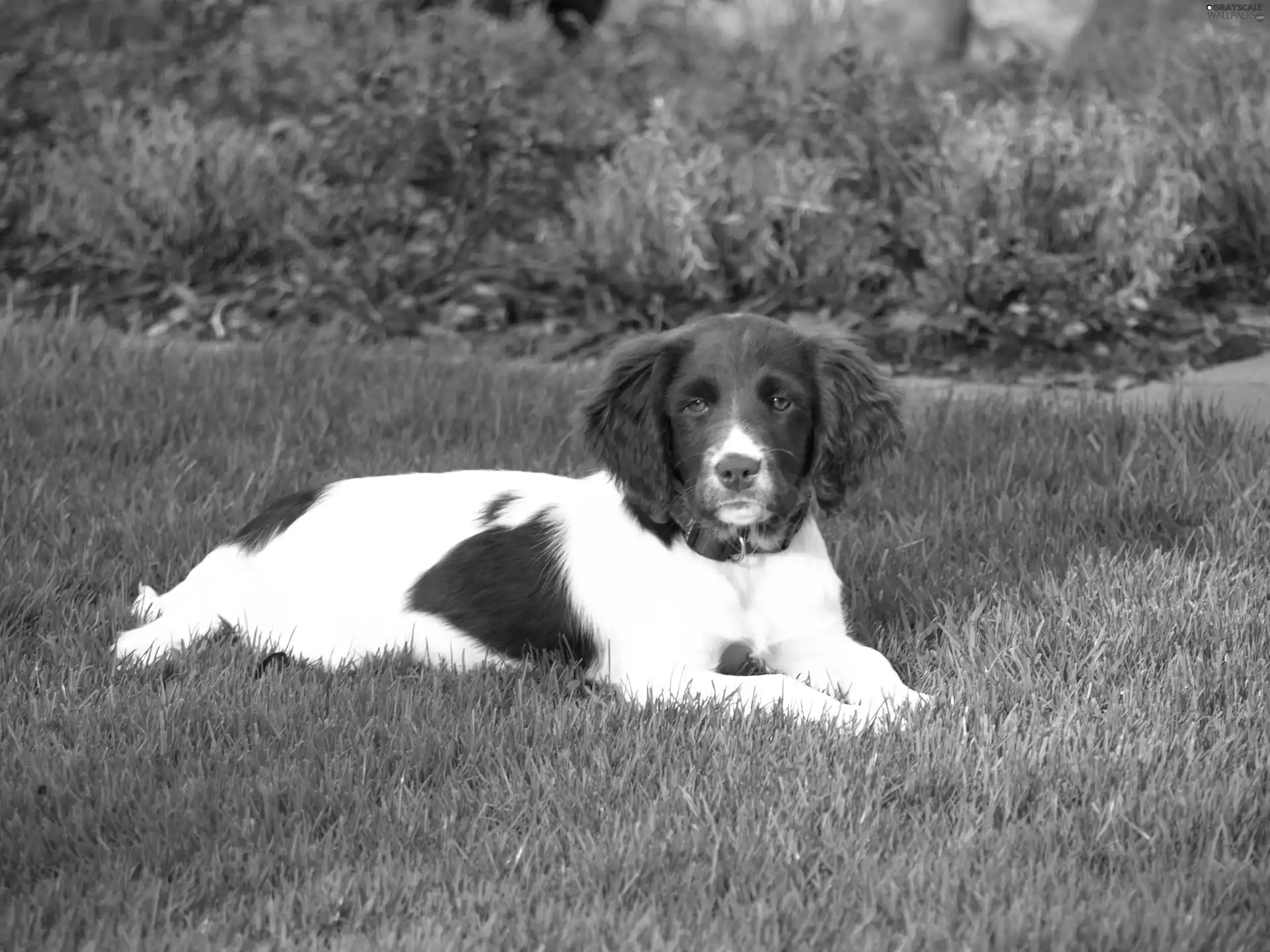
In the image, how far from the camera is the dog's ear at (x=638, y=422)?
3746 millimetres

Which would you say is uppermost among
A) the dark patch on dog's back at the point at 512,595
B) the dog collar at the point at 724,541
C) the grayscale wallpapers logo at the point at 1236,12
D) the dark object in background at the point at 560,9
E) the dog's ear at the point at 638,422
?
the grayscale wallpapers logo at the point at 1236,12

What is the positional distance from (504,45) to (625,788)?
705cm

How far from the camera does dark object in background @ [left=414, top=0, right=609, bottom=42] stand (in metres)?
12.2

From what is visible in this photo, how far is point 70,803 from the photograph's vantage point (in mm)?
2959

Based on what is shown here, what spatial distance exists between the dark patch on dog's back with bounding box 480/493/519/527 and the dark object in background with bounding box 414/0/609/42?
27.7 feet

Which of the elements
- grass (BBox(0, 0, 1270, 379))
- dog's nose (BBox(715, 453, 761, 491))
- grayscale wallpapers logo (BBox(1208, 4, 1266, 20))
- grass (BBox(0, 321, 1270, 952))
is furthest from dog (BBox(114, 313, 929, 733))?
grayscale wallpapers logo (BBox(1208, 4, 1266, 20))

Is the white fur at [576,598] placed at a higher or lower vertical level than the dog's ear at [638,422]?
lower

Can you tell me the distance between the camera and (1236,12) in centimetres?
747

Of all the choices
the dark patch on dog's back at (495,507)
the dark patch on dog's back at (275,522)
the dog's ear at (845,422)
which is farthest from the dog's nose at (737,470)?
the dark patch on dog's back at (275,522)

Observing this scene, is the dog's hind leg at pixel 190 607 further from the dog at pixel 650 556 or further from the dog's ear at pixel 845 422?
the dog's ear at pixel 845 422

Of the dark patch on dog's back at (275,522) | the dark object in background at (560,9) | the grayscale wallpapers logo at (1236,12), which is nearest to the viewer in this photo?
the dark patch on dog's back at (275,522)

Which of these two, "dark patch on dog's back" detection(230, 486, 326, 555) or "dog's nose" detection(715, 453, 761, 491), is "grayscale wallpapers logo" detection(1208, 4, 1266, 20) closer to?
"dog's nose" detection(715, 453, 761, 491)

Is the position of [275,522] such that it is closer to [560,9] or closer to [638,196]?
[638,196]

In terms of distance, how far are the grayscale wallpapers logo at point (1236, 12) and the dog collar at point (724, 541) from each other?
458 cm
